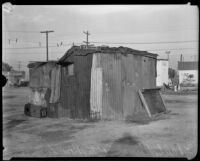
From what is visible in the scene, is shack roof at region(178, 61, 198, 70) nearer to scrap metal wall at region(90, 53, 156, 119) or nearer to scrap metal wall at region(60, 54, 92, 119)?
scrap metal wall at region(90, 53, 156, 119)

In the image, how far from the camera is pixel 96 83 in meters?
14.9

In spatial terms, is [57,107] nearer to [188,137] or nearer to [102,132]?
[102,132]

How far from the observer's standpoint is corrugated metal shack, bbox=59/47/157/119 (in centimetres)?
1488

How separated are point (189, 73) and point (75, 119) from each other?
41.1 metres

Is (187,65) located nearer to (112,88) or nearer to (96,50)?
(112,88)

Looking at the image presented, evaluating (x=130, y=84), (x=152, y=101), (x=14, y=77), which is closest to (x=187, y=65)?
(x=14, y=77)

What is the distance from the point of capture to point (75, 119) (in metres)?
15.4

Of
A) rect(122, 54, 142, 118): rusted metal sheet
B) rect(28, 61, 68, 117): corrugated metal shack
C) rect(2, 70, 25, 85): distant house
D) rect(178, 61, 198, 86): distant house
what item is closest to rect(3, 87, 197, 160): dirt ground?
rect(28, 61, 68, 117): corrugated metal shack

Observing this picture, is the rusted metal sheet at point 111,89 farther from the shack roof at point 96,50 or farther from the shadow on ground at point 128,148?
the shadow on ground at point 128,148

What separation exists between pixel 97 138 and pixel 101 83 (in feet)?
14.9

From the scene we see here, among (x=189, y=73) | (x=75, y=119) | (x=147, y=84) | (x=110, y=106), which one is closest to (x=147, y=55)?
(x=147, y=84)

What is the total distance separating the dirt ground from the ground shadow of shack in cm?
83

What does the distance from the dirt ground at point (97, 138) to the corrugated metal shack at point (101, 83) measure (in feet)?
2.87

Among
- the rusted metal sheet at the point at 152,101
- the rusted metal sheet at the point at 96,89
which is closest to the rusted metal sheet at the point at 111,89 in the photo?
the rusted metal sheet at the point at 96,89
